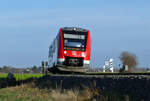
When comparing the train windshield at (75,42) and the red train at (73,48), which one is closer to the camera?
the red train at (73,48)

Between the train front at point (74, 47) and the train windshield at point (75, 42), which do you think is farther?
the train windshield at point (75, 42)

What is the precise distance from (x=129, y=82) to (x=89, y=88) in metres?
1.99

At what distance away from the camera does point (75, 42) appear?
79.0ft

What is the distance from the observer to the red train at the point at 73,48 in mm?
23781

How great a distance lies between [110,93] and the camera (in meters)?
9.41

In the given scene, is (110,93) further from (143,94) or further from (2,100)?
(2,100)

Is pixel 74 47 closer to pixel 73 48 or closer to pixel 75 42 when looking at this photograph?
pixel 73 48

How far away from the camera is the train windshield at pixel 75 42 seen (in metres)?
24.0

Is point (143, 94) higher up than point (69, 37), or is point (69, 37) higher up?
point (69, 37)

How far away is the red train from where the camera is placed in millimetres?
23781

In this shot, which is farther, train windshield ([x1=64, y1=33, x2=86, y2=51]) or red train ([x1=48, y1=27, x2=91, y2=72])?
train windshield ([x1=64, y1=33, x2=86, y2=51])

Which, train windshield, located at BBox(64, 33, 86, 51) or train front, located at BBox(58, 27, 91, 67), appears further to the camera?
train windshield, located at BBox(64, 33, 86, 51)

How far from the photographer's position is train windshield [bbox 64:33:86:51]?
78.6 ft

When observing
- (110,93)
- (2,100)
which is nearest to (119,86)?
(110,93)
